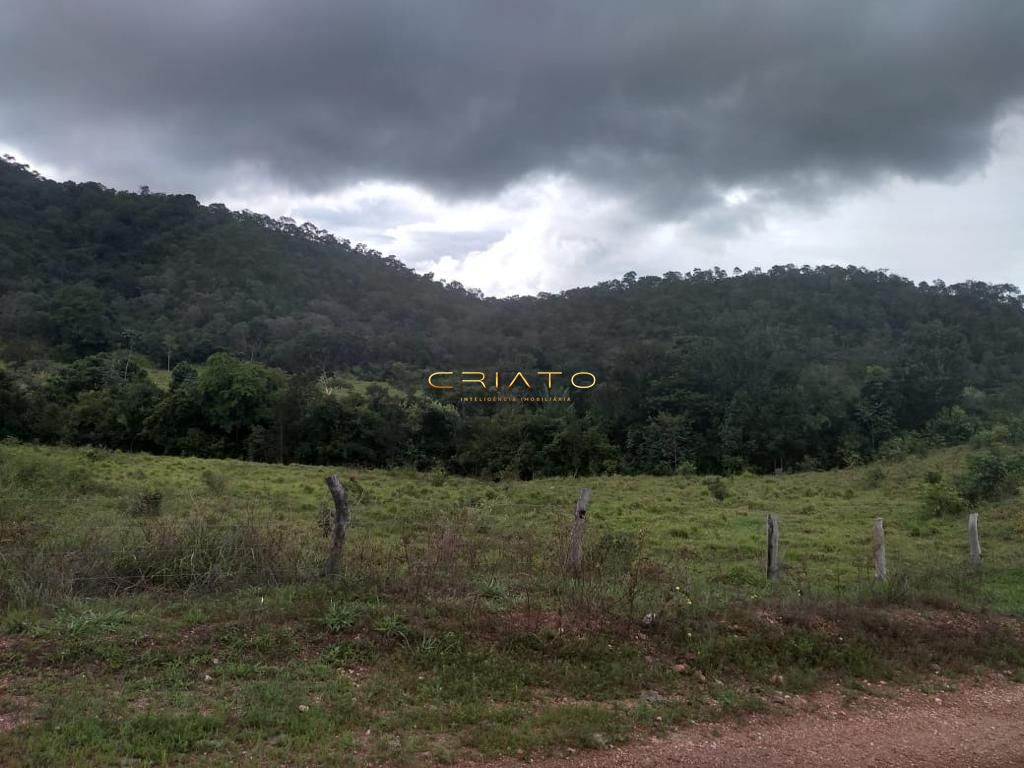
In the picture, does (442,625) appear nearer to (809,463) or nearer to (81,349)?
(809,463)

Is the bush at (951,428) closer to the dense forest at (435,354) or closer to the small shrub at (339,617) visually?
the dense forest at (435,354)

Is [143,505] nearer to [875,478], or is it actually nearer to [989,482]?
[989,482]

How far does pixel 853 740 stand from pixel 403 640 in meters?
3.77

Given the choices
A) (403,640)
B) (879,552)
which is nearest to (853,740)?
(403,640)

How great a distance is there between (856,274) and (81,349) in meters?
66.1

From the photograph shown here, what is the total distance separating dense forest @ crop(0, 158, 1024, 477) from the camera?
135 ft

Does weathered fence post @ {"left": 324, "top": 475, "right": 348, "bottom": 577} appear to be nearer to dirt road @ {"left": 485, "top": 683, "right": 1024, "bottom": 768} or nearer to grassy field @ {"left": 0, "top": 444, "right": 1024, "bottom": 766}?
grassy field @ {"left": 0, "top": 444, "right": 1024, "bottom": 766}

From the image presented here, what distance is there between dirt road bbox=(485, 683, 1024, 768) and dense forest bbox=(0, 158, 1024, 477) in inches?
1301

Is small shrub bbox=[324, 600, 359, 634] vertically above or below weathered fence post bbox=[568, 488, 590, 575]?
below

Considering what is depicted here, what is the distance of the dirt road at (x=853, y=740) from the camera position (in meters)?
5.08

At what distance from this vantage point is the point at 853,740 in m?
5.57

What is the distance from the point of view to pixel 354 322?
72.1 meters

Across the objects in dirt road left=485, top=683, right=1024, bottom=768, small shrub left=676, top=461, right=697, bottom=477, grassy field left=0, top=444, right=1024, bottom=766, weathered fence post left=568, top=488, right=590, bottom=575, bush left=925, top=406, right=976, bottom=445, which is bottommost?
small shrub left=676, top=461, right=697, bottom=477

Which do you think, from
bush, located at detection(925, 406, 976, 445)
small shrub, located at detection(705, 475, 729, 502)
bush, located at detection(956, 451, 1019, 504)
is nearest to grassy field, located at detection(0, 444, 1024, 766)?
bush, located at detection(956, 451, 1019, 504)
